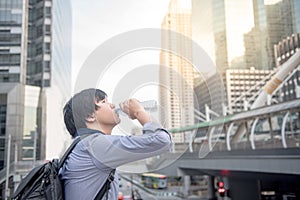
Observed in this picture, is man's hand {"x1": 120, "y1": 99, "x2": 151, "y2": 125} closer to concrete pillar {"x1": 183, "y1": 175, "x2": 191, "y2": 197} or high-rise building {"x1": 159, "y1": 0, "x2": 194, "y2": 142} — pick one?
high-rise building {"x1": 159, "y1": 0, "x2": 194, "y2": 142}

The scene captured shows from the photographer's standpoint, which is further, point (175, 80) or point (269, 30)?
point (269, 30)

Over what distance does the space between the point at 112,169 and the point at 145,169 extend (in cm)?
16

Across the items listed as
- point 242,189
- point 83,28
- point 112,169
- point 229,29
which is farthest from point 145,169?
point 229,29

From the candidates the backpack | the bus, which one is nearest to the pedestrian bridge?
the backpack

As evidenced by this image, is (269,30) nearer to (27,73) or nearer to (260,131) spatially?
(260,131)

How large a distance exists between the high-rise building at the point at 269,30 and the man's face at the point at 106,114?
14.7 meters

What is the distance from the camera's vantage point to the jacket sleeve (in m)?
0.91

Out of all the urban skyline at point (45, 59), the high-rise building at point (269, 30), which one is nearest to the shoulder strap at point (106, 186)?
the urban skyline at point (45, 59)

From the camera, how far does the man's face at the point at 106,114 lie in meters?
1.02

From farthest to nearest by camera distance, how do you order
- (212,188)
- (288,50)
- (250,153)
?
1. (288,50)
2. (212,188)
3. (250,153)

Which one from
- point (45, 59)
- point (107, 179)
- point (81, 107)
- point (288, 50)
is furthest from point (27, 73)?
point (107, 179)

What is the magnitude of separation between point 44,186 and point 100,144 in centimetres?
22

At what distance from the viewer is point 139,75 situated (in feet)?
3.27

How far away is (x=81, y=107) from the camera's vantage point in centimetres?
107
